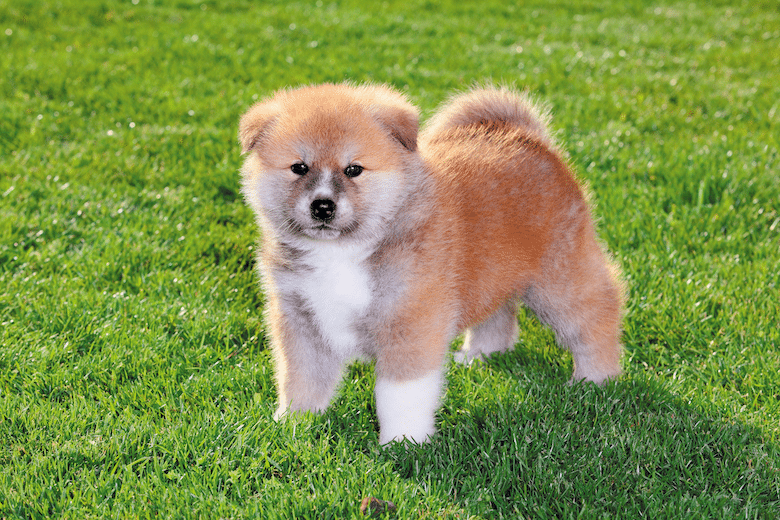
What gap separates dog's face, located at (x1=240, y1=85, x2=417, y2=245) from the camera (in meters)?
2.51

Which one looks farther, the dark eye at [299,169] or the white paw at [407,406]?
the white paw at [407,406]

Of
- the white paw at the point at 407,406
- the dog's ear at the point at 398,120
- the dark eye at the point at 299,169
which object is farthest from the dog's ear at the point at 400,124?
the white paw at the point at 407,406

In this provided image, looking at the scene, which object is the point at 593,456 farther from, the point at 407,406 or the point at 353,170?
the point at 353,170

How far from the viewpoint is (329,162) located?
99.1 inches

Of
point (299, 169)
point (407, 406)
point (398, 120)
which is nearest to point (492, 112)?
point (398, 120)

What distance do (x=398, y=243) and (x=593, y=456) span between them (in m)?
1.07

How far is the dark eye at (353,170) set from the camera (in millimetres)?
2539

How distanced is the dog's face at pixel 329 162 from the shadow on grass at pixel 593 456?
0.91 meters

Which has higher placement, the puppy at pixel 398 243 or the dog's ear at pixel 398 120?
the dog's ear at pixel 398 120

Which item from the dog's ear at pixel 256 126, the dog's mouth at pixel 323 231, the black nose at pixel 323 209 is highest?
the dog's ear at pixel 256 126

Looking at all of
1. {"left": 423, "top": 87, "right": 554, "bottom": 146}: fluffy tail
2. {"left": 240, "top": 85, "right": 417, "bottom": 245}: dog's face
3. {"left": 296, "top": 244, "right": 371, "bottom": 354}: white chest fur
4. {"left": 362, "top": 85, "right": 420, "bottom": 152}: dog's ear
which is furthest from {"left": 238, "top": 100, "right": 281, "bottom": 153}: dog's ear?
{"left": 423, "top": 87, "right": 554, "bottom": 146}: fluffy tail

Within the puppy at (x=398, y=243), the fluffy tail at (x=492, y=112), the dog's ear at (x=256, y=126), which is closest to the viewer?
the puppy at (x=398, y=243)

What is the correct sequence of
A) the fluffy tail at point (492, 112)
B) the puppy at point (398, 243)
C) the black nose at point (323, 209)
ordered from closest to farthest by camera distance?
the black nose at point (323, 209) → the puppy at point (398, 243) → the fluffy tail at point (492, 112)

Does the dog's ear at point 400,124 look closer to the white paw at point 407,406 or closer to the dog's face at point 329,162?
the dog's face at point 329,162
